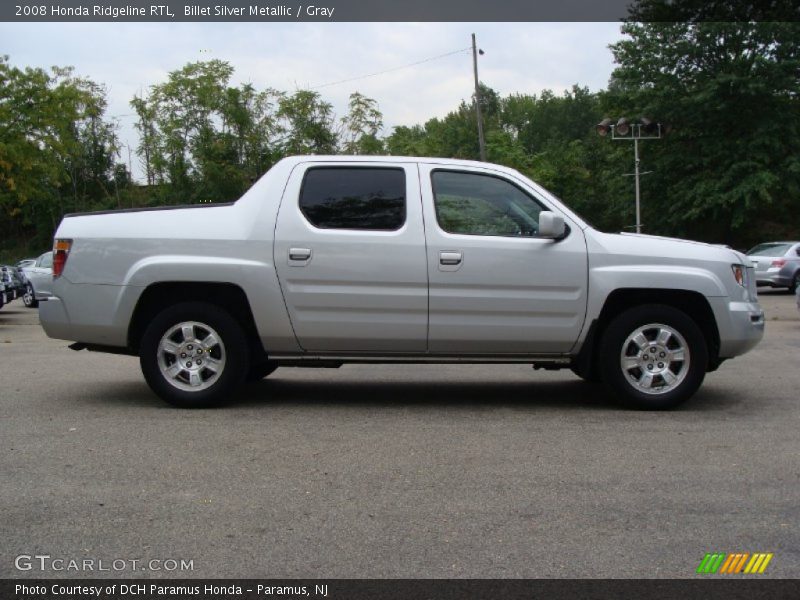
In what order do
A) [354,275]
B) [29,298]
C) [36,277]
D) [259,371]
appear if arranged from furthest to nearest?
[29,298] → [36,277] → [259,371] → [354,275]

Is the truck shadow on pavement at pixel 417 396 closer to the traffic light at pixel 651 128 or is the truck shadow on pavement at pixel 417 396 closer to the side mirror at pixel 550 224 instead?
the side mirror at pixel 550 224

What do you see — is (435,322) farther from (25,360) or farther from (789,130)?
(789,130)

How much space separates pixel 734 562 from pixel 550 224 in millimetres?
3513

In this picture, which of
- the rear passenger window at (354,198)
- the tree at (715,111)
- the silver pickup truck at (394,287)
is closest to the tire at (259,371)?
the silver pickup truck at (394,287)

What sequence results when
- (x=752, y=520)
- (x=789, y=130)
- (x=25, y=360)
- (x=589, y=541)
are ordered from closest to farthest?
(x=589, y=541) → (x=752, y=520) → (x=25, y=360) → (x=789, y=130)

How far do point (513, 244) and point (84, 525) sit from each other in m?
4.03

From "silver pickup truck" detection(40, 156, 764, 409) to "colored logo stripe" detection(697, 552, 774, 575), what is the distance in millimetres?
3253

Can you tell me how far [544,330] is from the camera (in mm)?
7137

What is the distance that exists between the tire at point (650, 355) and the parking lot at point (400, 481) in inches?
7.3

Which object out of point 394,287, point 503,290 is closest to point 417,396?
point 394,287

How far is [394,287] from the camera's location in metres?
7.09

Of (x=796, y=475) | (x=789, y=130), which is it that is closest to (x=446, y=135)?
(x=789, y=130)
